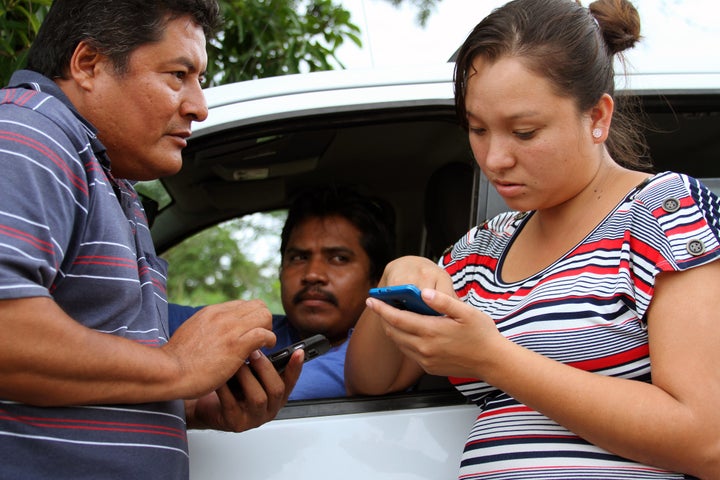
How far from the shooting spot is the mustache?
2.62 m

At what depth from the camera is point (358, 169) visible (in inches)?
115

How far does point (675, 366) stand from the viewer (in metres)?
1.25

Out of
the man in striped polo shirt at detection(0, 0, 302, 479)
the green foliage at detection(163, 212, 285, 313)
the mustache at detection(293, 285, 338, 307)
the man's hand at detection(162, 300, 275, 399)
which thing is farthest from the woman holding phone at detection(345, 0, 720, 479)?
the green foliage at detection(163, 212, 285, 313)

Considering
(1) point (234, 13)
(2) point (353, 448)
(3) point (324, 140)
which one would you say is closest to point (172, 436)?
(2) point (353, 448)

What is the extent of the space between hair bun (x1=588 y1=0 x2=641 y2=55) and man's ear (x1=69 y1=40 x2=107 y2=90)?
1.01 m

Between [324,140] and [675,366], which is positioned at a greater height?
[324,140]

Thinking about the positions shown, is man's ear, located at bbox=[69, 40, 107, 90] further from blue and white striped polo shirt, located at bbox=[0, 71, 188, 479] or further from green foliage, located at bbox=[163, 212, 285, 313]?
green foliage, located at bbox=[163, 212, 285, 313]

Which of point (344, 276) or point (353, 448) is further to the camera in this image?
point (344, 276)

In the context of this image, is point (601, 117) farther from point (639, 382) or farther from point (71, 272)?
point (71, 272)

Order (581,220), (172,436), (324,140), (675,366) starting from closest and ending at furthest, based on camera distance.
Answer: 1. (675,366)
2. (172,436)
3. (581,220)
4. (324,140)

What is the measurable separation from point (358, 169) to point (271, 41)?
4.16ft

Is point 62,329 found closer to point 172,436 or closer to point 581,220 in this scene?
point 172,436

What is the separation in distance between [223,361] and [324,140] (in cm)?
122

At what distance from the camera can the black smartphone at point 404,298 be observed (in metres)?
1.32
